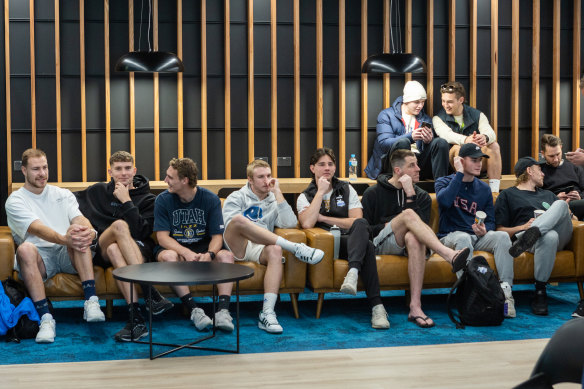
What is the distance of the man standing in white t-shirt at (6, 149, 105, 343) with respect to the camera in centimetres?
456

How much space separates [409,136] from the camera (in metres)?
7.51

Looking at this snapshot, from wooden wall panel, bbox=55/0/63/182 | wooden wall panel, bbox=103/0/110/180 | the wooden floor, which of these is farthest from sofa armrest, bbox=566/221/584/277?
wooden wall panel, bbox=55/0/63/182

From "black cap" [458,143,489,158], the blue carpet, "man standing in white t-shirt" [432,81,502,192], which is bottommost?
the blue carpet

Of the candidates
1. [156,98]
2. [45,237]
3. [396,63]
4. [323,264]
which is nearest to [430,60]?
[396,63]

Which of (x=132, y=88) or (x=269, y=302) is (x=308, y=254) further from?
(x=132, y=88)

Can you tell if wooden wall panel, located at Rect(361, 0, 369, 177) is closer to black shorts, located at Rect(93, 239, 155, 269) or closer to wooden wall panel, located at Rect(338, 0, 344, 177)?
wooden wall panel, located at Rect(338, 0, 344, 177)

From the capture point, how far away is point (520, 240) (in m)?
5.25

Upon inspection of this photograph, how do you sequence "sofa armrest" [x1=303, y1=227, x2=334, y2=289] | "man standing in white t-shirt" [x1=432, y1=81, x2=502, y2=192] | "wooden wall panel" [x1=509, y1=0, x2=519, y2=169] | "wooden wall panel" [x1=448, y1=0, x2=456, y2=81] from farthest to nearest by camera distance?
"wooden wall panel" [x1=509, y1=0, x2=519, y2=169] → "wooden wall panel" [x1=448, y1=0, x2=456, y2=81] → "man standing in white t-shirt" [x1=432, y1=81, x2=502, y2=192] → "sofa armrest" [x1=303, y1=227, x2=334, y2=289]

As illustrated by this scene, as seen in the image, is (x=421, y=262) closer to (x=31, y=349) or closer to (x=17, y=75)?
(x=31, y=349)

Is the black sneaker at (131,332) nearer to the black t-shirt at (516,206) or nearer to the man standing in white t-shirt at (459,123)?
the black t-shirt at (516,206)

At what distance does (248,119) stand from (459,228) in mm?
3344

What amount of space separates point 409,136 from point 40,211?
3880 mm

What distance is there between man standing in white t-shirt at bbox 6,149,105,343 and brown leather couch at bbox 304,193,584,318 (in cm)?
143

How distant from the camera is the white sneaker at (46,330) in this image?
436 centimetres
